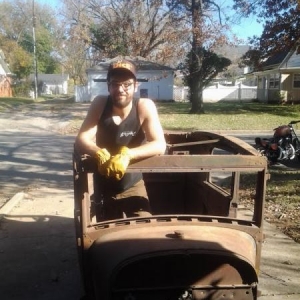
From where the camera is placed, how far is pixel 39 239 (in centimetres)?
553

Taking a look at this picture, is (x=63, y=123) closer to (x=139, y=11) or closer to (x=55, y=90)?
(x=139, y=11)

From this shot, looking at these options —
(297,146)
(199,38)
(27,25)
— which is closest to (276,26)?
(199,38)

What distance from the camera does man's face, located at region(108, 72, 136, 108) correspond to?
3297 millimetres

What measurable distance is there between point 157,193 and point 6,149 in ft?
31.6

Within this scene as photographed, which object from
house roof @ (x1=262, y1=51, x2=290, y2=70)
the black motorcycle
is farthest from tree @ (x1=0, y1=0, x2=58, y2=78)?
the black motorcycle

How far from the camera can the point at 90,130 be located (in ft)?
11.0

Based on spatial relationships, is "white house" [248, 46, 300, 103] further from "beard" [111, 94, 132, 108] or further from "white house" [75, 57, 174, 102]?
"beard" [111, 94, 132, 108]

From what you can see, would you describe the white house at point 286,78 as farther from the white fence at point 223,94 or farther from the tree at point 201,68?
the white fence at point 223,94

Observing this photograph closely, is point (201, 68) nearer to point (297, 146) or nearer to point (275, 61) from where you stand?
point (275, 61)

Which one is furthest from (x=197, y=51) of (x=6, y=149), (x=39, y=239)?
(x=39, y=239)

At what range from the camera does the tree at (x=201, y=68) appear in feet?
93.2

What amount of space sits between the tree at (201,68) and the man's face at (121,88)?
24.4 metres

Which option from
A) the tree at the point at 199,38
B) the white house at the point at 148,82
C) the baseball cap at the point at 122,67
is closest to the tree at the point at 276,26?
the tree at the point at 199,38

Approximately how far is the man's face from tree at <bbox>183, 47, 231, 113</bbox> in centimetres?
2444
